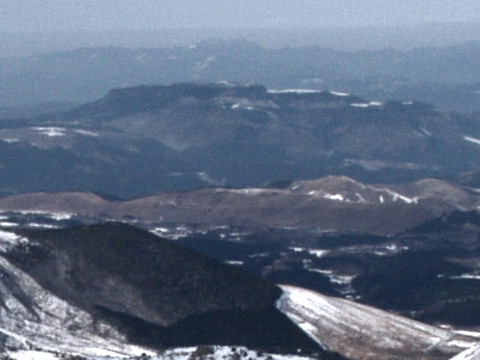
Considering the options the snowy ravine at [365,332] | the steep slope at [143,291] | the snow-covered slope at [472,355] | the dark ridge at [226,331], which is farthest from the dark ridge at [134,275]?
the snow-covered slope at [472,355]

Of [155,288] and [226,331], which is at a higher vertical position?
[155,288]

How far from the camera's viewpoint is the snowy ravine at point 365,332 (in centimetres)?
11869

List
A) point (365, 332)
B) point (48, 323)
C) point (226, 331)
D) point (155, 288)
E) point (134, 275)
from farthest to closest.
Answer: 1. point (134, 275)
2. point (155, 288)
3. point (365, 332)
4. point (226, 331)
5. point (48, 323)

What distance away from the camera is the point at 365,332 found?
123312 millimetres

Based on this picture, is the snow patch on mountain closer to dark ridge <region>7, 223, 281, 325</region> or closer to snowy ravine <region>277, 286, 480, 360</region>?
dark ridge <region>7, 223, 281, 325</region>

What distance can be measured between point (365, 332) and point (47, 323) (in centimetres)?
2917

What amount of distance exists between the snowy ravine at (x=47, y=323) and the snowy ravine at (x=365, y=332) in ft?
62.7

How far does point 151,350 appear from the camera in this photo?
107m

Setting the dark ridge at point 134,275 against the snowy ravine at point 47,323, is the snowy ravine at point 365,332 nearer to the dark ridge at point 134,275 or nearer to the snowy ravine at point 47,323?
the dark ridge at point 134,275

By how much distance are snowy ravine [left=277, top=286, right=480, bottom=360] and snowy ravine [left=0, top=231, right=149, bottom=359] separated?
19.1 meters

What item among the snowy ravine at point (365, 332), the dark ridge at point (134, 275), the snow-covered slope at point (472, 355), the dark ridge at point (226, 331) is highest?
the snow-covered slope at point (472, 355)

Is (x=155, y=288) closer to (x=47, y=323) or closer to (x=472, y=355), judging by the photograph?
(x=47, y=323)

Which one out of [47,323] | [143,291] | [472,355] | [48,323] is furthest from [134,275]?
[472,355]

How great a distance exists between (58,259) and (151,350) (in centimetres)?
2070
